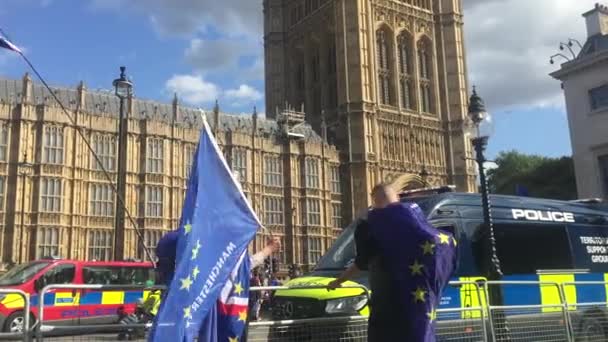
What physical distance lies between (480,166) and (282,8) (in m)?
54.3

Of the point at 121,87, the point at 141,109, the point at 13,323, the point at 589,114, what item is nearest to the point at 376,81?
the point at 141,109

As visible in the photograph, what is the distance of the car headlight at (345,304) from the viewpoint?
6375mm

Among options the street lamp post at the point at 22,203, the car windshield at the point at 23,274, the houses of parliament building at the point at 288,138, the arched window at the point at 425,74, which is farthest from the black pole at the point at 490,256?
the arched window at the point at 425,74

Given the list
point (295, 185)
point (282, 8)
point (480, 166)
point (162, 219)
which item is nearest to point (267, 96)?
point (282, 8)

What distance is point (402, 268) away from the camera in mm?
4016

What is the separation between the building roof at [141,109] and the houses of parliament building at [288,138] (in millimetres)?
134

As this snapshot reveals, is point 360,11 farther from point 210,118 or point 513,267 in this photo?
point 513,267

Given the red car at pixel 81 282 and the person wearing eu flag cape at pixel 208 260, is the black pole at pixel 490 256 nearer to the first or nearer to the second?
the person wearing eu flag cape at pixel 208 260

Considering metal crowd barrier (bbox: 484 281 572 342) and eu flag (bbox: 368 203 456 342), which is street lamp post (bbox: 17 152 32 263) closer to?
metal crowd barrier (bbox: 484 281 572 342)

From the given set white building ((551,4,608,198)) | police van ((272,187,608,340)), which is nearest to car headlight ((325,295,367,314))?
police van ((272,187,608,340))

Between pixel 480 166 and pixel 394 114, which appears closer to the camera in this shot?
pixel 480 166

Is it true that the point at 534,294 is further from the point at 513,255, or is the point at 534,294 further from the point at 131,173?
the point at 131,173

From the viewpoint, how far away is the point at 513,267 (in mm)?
9617

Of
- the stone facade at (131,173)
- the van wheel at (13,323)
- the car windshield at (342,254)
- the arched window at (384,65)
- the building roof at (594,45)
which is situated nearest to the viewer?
the car windshield at (342,254)
